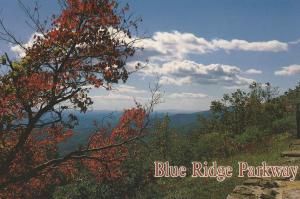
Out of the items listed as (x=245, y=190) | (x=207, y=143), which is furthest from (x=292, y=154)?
(x=207, y=143)

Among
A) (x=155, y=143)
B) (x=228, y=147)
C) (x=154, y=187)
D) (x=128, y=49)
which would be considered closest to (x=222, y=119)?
(x=155, y=143)

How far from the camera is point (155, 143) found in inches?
2341

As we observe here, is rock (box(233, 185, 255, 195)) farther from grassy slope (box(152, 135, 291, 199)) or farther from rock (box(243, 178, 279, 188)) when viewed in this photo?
grassy slope (box(152, 135, 291, 199))

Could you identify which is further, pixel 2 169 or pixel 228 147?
pixel 228 147

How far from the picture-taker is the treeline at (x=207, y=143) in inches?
994

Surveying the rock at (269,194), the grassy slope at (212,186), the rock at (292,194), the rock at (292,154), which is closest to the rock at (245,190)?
the rock at (269,194)

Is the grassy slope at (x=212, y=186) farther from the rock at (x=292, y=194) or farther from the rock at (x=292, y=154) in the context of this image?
→ the rock at (x=292, y=194)

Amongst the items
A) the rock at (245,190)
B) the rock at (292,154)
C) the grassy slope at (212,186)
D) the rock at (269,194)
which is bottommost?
the grassy slope at (212,186)

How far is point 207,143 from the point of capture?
40781 mm

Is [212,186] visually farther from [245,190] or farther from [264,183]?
[245,190]

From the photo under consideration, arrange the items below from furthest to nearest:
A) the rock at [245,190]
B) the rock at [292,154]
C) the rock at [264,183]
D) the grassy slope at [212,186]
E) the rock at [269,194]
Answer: the rock at [292,154] < the grassy slope at [212,186] < the rock at [264,183] < the rock at [245,190] < the rock at [269,194]

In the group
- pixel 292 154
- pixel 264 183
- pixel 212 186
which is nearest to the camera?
pixel 264 183

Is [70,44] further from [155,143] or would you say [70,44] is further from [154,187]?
[155,143]

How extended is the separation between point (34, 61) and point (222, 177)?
39.3 feet
